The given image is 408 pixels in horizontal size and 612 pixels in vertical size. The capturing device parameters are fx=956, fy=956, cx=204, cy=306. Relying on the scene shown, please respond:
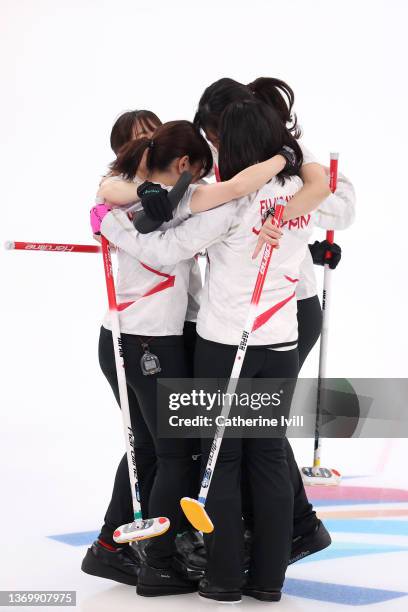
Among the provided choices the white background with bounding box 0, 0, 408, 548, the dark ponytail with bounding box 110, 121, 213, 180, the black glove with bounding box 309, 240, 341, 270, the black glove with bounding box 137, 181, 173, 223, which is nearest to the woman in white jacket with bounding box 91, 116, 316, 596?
the dark ponytail with bounding box 110, 121, 213, 180

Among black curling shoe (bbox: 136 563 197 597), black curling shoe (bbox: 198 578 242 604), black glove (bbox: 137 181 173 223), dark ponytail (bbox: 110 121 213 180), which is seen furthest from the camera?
black curling shoe (bbox: 136 563 197 597)

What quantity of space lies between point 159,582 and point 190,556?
0.14 meters

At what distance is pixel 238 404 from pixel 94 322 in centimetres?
372

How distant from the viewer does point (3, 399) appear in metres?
5.65

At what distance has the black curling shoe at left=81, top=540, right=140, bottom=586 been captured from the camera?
3230 millimetres

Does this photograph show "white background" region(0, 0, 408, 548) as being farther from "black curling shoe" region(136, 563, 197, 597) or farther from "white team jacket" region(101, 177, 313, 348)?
"white team jacket" region(101, 177, 313, 348)

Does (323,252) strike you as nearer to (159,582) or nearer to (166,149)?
(166,149)

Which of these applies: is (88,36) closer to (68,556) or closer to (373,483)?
(373,483)

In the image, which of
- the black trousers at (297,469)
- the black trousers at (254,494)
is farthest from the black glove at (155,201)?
the black trousers at (297,469)

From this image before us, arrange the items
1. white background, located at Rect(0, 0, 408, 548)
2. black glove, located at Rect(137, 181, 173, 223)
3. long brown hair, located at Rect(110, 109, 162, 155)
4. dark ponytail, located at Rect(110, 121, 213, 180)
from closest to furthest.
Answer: black glove, located at Rect(137, 181, 173, 223) → dark ponytail, located at Rect(110, 121, 213, 180) → long brown hair, located at Rect(110, 109, 162, 155) → white background, located at Rect(0, 0, 408, 548)

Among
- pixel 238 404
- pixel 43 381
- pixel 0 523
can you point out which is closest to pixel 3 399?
pixel 43 381

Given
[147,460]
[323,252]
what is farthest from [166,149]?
[147,460]

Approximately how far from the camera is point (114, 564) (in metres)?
3.24

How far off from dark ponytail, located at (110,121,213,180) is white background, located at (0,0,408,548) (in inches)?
147
